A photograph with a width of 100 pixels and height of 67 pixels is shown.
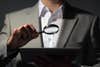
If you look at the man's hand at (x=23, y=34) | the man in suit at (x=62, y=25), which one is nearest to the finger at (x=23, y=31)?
the man's hand at (x=23, y=34)

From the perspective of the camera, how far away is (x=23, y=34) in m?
0.83

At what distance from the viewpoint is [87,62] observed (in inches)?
39.8

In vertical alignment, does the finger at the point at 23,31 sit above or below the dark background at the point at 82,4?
above

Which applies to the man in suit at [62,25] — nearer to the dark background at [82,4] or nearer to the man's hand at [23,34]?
the man's hand at [23,34]

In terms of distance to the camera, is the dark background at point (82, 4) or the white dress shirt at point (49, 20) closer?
the white dress shirt at point (49, 20)

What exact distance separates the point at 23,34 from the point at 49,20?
31 centimetres

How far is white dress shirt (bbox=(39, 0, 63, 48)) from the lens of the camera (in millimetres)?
1073

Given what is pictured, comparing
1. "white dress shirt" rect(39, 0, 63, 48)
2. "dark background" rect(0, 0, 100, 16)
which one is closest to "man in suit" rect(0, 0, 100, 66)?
"white dress shirt" rect(39, 0, 63, 48)

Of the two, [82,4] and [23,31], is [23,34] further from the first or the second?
[82,4]

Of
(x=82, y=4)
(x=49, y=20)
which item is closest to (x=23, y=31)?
(x=49, y=20)

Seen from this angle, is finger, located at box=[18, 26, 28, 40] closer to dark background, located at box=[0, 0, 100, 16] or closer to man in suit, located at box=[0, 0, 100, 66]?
man in suit, located at box=[0, 0, 100, 66]

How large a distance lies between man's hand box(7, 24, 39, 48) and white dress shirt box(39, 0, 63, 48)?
0.23 meters

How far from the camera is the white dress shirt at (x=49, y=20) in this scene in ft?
3.52

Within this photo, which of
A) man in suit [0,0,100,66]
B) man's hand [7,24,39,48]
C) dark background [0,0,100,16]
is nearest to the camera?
man's hand [7,24,39,48]
